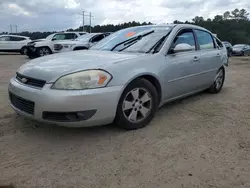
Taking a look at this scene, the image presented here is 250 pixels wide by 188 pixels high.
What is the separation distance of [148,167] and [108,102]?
Result: 0.88m

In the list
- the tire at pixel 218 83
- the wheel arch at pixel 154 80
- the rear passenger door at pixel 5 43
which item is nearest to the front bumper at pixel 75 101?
the wheel arch at pixel 154 80

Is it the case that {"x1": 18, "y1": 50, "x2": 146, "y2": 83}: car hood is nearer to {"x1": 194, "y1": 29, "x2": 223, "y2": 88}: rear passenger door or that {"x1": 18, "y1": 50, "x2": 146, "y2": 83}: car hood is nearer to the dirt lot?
the dirt lot

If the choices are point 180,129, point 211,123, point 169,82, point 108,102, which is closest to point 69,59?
point 108,102

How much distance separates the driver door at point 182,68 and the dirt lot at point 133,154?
0.44 meters

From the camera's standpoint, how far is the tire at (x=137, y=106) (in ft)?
10.8

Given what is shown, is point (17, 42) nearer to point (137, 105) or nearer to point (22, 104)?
point (22, 104)

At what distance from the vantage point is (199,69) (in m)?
4.59

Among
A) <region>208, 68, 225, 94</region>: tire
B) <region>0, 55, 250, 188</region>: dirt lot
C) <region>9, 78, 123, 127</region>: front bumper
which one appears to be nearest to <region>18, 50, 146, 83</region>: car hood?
<region>9, 78, 123, 127</region>: front bumper

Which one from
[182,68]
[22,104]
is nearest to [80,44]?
[182,68]

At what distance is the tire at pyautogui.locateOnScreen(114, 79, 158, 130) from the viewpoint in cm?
330

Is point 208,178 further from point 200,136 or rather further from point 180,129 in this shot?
point 180,129

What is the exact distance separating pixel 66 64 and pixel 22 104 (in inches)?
27.6

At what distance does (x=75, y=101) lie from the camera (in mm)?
2895

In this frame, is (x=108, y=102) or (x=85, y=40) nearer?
(x=108, y=102)
